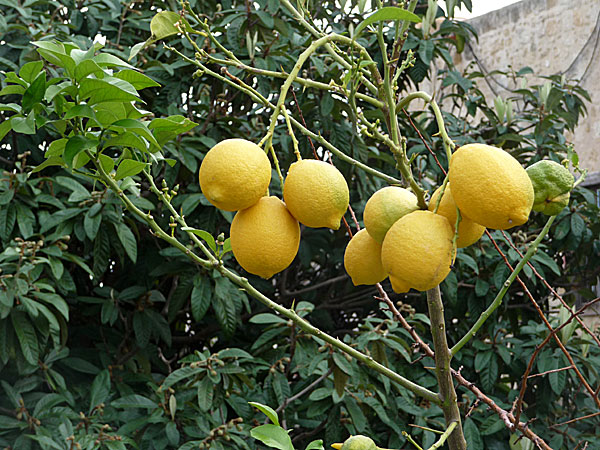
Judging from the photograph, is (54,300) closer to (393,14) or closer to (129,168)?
(129,168)

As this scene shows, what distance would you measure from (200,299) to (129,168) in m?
0.96

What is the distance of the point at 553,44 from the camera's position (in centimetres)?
527

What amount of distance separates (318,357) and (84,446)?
23.5 inches

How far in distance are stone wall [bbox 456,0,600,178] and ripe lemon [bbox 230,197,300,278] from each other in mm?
4728

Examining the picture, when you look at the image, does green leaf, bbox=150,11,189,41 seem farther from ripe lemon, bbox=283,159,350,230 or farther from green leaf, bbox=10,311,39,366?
green leaf, bbox=10,311,39,366

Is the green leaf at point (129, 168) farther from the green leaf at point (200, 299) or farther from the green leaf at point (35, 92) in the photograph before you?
the green leaf at point (200, 299)

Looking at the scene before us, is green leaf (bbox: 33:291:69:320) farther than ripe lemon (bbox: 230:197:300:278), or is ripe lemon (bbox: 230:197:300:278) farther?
green leaf (bbox: 33:291:69:320)

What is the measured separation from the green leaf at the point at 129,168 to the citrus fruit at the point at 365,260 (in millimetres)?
258

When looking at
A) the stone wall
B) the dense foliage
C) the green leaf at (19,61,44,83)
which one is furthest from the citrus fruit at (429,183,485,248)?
the stone wall

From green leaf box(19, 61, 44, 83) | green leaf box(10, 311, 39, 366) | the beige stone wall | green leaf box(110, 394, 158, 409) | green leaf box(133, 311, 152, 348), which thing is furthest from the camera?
the beige stone wall

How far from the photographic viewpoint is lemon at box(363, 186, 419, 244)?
0.46 meters

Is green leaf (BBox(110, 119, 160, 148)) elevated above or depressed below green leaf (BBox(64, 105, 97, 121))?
below

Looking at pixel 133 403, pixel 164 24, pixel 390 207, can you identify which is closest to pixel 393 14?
pixel 390 207

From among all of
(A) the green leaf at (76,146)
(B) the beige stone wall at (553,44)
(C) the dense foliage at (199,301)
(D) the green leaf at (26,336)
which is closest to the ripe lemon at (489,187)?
(A) the green leaf at (76,146)
